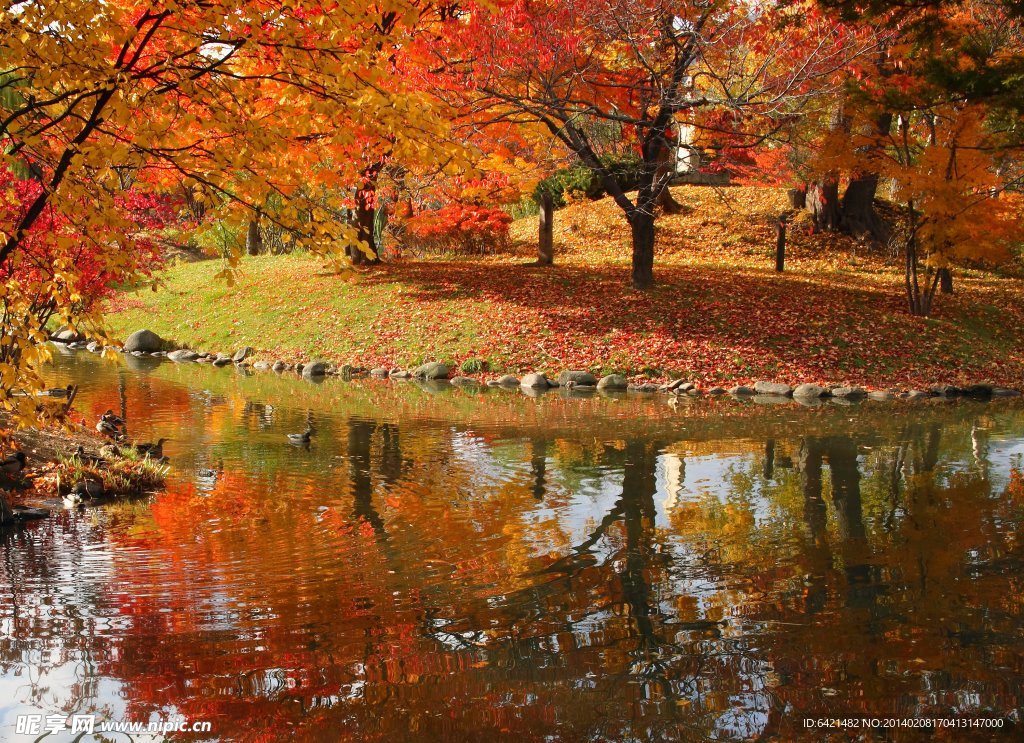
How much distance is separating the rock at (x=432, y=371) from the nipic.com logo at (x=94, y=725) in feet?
46.7

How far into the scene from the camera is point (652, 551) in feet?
23.7

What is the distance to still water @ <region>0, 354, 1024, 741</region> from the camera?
451 cm

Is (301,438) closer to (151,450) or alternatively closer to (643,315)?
(151,450)

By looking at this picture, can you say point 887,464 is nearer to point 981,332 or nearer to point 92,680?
point 92,680

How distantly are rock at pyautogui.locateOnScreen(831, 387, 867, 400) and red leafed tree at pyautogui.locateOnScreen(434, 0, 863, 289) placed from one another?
15.7 feet

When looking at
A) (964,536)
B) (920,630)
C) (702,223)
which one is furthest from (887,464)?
(702,223)

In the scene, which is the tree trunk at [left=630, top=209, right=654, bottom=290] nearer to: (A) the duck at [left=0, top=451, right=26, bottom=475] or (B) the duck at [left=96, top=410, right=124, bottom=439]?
(B) the duck at [left=96, top=410, right=124, bottom=439]

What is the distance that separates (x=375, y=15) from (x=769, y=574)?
4.57m

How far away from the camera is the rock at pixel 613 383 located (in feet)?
56.6

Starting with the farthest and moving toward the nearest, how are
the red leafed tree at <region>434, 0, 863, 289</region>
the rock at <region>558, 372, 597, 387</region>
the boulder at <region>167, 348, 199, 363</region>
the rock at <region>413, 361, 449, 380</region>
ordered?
the boulder at <region>167, 348, 199, 363</region> < the rock at <region>413, 361, 449, 380</region> < the rock at <region>558, 372, 597, 387</region> < the red leafed tree at <region>434, 0, 863, 289</region>

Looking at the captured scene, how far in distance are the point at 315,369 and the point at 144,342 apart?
21.4 ft

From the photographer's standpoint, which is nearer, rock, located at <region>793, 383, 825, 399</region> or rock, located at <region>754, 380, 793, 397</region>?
rock, located at <region>793, 383, 825, 399</region>

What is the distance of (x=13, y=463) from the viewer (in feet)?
29.3

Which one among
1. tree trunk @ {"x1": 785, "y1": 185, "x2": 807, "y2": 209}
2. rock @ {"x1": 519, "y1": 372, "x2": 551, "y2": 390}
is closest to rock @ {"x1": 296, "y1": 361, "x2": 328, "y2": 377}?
rock @ {"x1": 519, "y1": 372, "x2": 551, "y2": 390}
